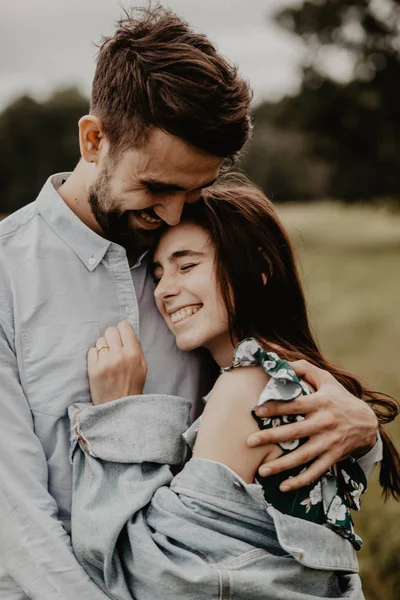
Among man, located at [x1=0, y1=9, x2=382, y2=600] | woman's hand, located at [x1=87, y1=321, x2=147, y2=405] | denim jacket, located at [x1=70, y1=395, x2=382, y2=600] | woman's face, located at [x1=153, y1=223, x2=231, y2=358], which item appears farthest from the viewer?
woman's face, located at [x1=153, y1=223, x2=231, y2=358]

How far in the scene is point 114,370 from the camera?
8.05ft

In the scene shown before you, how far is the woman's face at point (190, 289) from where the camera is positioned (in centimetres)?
269

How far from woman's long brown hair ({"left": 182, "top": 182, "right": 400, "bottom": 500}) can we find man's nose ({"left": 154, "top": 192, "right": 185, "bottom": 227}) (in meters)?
0.14

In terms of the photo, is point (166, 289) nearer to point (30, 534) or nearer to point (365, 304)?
point (30, 534)

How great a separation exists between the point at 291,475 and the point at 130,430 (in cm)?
50

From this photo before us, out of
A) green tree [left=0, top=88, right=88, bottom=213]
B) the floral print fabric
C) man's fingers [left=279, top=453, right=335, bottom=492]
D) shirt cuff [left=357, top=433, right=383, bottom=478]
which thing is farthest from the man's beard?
green tree [left=0, top=88, right=88, bottom=213]

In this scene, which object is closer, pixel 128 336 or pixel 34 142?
pixel 128 336

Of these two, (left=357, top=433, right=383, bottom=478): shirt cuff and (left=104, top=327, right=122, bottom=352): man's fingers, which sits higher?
(left=104, top=327, right=122, bottom=352): man's fingers

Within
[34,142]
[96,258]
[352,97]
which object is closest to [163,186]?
[96,258]

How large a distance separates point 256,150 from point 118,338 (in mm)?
37120

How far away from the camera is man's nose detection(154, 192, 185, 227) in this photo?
2.63 m

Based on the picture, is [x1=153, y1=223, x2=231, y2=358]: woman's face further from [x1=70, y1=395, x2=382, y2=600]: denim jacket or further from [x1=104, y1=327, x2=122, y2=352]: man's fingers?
[x1=70, y1=395, x2=382, y2=600]: denim jacket

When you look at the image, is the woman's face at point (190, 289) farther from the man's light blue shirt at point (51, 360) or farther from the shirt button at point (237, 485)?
the shirt button at point (237, 485)

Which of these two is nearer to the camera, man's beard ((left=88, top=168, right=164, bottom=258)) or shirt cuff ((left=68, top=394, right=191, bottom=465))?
shirt cuff ((left=68, top=394, right=191, bottom=465))
